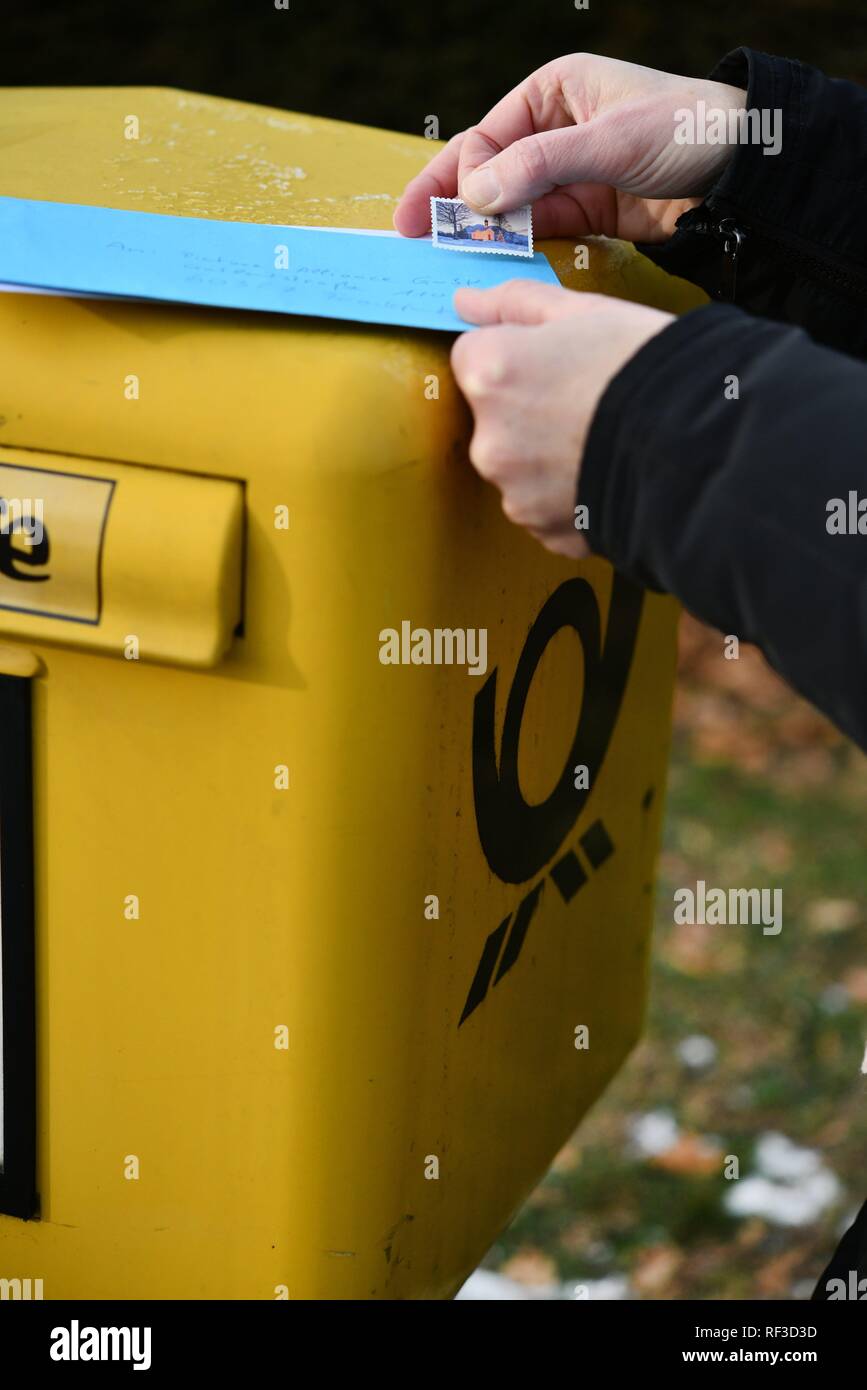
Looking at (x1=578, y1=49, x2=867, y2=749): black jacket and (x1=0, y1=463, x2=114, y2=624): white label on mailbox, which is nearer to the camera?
(x1=578, y1=49, x2=867, y2=749): black jacket

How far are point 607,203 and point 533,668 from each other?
488 mm

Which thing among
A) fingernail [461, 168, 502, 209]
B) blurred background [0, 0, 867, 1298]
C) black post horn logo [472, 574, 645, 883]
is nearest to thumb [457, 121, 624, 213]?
fingernail [461, 168, 502, 209]

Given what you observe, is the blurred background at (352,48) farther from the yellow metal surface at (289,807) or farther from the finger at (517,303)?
the finger at (517,303)

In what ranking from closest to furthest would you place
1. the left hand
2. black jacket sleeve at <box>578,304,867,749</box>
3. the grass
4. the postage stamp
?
black jacket sleeve at <box>578,304,867,749</box> → the left hand → the postage stamp → the grass

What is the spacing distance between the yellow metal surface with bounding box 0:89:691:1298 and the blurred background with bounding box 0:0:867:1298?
2.93 ft

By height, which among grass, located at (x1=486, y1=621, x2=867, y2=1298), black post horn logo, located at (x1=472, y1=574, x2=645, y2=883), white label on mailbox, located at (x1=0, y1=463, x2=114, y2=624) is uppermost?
white label on mailbox, located at (x1=0, y1=463, x2=114, y2=624)

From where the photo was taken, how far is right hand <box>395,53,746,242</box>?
129 cm

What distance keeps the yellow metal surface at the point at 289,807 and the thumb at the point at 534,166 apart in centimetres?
9

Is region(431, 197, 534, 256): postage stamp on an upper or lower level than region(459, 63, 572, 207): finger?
lower

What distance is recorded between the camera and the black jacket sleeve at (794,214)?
1325mm

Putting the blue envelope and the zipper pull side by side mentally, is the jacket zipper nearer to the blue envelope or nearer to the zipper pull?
the zipper pull

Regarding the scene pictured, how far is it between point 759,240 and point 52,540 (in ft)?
2.35

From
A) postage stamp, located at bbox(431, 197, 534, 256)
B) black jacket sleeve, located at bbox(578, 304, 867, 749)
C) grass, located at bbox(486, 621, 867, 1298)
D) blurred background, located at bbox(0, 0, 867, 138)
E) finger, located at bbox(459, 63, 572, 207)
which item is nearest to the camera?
black jacket sleeve, located at bbox(578, 304, 867, 749)
